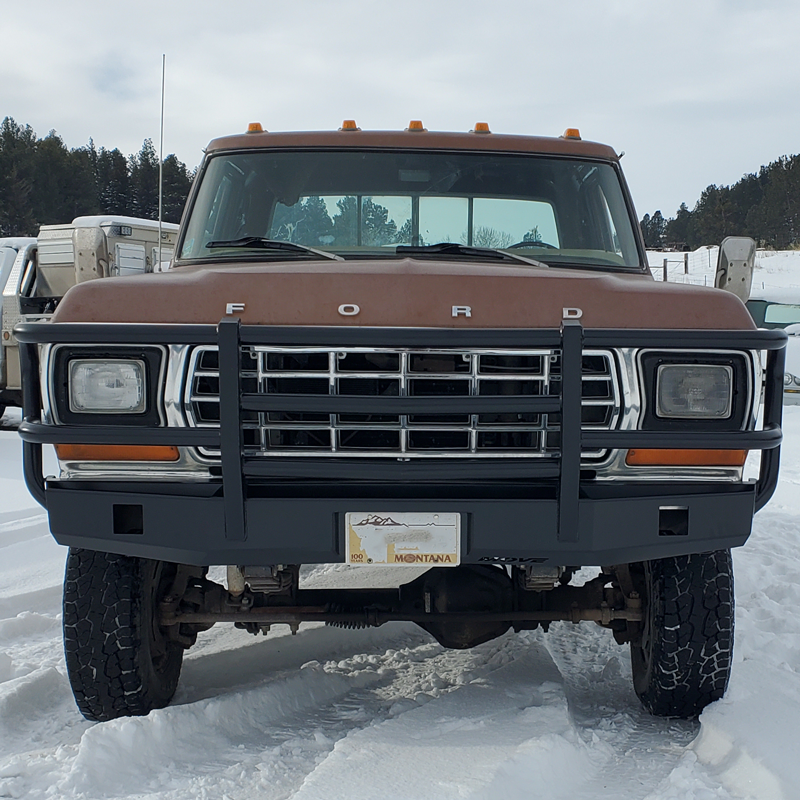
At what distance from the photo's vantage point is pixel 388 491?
2850 millimetres

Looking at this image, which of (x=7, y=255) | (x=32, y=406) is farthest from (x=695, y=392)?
(x=7, y=255)

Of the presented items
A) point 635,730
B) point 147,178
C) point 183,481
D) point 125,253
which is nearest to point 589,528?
point 635,730

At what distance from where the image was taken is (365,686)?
12.3ft

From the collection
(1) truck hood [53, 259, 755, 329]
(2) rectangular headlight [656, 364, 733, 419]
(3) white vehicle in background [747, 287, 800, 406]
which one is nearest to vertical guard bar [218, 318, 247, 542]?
(1) truck hood [53, 259, 755, 329]

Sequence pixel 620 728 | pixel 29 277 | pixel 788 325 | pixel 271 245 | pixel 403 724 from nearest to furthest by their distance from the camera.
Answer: pixel 403 724
pixel 620 728
pixel 271 245
pixel 29 277
pixel 788 325

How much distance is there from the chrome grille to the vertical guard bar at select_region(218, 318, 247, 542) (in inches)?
2.2

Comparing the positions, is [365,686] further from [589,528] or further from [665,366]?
[665,366]

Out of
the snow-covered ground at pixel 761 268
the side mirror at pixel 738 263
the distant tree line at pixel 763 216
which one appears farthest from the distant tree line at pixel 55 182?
the side mirror at pixel 738 263

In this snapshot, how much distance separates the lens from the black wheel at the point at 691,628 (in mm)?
3229

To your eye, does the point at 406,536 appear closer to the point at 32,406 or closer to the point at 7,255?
the point at 32,406

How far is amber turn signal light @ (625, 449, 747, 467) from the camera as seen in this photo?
114 inches

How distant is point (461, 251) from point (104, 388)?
1.56m

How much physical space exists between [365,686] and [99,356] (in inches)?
70.0

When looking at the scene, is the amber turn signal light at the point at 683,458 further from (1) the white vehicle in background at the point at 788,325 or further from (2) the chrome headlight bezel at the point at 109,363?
(1) the white vehicle in background at the point at 788,325
